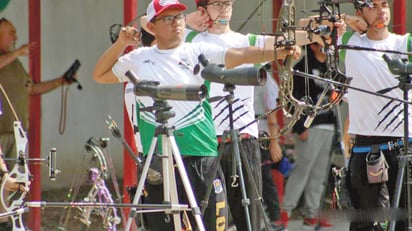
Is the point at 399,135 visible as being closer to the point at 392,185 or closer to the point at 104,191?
the point at 392,185

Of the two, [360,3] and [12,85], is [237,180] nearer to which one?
[360,3]

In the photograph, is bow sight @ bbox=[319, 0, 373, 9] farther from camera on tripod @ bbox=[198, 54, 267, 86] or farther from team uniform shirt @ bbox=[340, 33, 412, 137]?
camera on tripod @ bbox=[198, 54, 267, 86]

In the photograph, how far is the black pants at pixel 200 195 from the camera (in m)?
6.51

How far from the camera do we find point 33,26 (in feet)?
31.1

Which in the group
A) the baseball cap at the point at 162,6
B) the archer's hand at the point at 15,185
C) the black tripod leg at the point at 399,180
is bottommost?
the archer's hand at the point at 15,185

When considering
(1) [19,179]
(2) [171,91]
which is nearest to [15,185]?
(1) [19,179]

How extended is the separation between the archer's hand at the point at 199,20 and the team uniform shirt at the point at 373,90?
91 cm

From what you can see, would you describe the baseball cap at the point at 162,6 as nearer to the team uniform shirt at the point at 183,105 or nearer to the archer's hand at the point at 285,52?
the team uniform shirt at the point at 183,105

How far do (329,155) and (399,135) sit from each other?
47.2 inches

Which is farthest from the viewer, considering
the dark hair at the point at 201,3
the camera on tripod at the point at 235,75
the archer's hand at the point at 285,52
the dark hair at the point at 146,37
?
the dark hair at the point at 146,37

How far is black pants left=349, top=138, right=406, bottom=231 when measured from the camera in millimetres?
7512

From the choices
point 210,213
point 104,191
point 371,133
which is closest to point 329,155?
point 371,133

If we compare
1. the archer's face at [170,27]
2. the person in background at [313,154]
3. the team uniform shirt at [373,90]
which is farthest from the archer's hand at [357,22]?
the archer's face at [170,27]

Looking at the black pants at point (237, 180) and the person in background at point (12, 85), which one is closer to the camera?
the black pants at point (237, 180)
